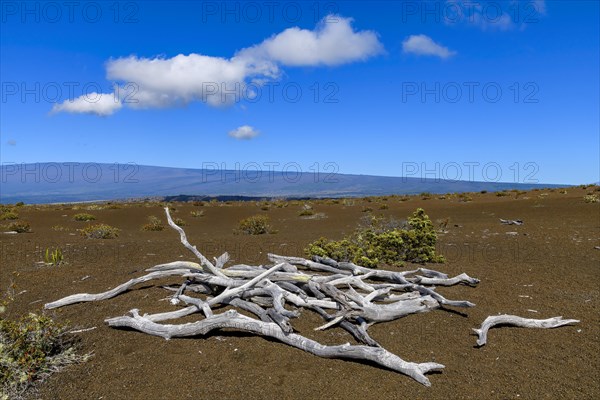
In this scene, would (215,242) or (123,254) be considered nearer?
(123,254)

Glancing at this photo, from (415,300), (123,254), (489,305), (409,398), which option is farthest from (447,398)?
(123,254)

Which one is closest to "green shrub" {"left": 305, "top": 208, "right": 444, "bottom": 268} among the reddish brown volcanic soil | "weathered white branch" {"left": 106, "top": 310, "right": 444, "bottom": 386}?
the reddish brown volcanic soil

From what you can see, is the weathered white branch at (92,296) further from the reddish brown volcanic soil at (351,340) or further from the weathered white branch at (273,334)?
the weathered white branch at (273,334)

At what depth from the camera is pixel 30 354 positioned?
5.27 m

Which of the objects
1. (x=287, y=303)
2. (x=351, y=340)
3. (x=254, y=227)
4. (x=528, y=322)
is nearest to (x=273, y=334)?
(x=351, y=340)

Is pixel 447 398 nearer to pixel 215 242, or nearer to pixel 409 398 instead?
pixel 409 398

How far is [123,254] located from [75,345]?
8225 mm

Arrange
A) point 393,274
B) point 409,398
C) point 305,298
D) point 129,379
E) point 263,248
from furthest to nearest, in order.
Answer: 1. point 263,248
2. point 393,274
3. point 305,298
4. point 129,379
5. point 409,398

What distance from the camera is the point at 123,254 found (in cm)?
1378

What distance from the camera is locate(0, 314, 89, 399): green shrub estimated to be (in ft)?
15.8

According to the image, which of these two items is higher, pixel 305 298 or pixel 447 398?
Answer: pixel 305 298

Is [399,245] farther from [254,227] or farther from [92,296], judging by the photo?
[254,227]

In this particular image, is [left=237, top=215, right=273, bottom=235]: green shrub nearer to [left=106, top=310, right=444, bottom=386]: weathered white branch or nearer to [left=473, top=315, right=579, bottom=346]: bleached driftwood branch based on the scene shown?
[left=106, top=310, right=444, bottom=386]: weathered white branch

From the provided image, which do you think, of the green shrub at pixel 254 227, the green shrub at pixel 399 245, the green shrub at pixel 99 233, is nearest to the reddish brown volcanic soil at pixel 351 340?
the green shrub at pixel 399 245
